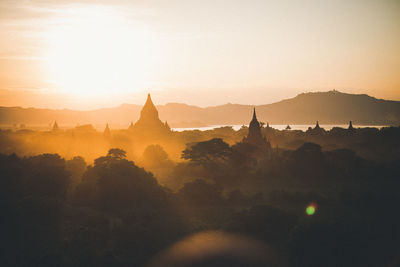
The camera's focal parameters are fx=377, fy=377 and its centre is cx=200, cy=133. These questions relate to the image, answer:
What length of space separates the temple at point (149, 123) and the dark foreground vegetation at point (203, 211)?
47473 mm

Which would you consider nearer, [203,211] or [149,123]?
[203,211]

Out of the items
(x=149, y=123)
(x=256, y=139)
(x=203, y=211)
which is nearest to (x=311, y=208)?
(x=203, y=211)

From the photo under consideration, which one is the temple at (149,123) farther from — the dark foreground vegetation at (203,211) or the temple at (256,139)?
the dark foreground vegetation at (203,211)

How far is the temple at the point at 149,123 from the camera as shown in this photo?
305 ft

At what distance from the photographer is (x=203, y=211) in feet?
89.8

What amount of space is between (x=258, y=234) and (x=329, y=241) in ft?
13.3

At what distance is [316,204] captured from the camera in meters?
28.9

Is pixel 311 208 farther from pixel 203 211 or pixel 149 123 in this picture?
pixel 149 123

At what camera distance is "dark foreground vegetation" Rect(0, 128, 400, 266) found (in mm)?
17516

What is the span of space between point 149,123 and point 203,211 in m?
68.0

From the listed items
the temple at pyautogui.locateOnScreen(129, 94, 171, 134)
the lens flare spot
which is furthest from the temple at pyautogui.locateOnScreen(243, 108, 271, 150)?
the temple at pyautogui.locateOnScreen(129, 94, 171, 134)

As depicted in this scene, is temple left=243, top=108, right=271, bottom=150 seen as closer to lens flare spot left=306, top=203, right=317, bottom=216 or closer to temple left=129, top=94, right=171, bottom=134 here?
lens flare spot left=306, top=203, right=317, bottom=216

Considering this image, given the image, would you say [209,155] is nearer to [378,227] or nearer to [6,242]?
[378,227]

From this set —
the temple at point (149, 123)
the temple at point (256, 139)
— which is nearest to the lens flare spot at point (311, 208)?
the temple at point (256, 139)
